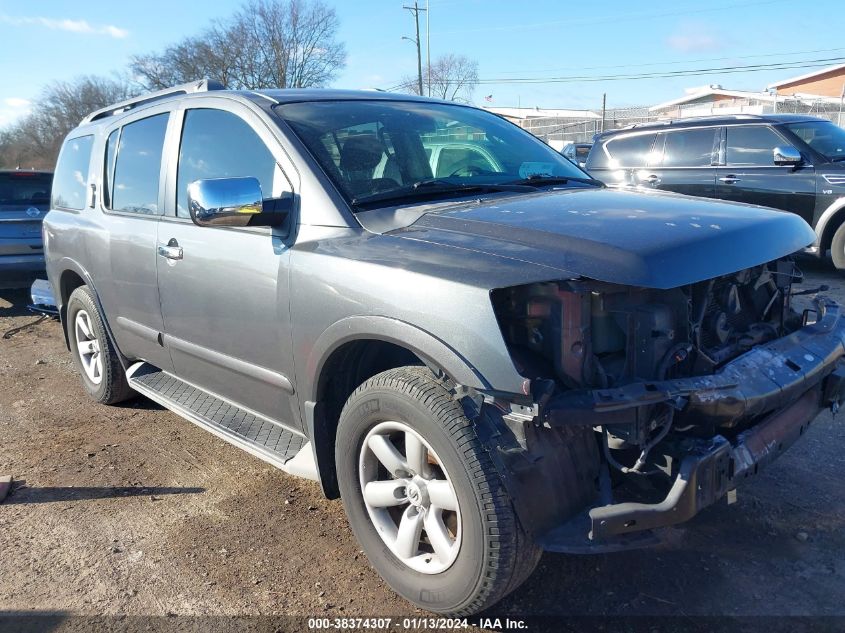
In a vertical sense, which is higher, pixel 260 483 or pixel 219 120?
pixel 219 120

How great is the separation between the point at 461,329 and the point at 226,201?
46.3 inches

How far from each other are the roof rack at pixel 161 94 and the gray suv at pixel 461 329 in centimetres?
27

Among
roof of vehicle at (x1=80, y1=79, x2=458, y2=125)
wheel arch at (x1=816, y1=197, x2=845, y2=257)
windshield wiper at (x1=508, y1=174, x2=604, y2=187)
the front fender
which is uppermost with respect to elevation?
roof of vehicle at (x1=80, y1=79, x2=458, y2=125)

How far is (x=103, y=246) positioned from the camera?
14.3ft

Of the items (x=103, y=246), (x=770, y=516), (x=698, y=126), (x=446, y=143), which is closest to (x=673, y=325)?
(x=770, y=516)

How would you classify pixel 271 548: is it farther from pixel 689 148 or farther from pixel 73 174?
pixel 689 148

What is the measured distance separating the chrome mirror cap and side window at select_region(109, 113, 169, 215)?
1.21m

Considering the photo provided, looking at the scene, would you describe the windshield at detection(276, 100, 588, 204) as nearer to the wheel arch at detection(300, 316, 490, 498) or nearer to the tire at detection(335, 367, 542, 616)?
the wheel arch at detection(300, 316, 490, 498)

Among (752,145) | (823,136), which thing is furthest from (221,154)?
(823,136)

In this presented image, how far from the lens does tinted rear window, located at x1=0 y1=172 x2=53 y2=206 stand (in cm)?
838

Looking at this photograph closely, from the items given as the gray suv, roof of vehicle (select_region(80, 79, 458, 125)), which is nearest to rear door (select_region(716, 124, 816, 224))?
the gray suv

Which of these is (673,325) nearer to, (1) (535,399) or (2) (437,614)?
(1) (535,399)

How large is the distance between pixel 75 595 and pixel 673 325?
2568 mm

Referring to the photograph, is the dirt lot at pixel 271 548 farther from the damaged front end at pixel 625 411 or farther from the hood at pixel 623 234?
the hood at pixel 623 234
